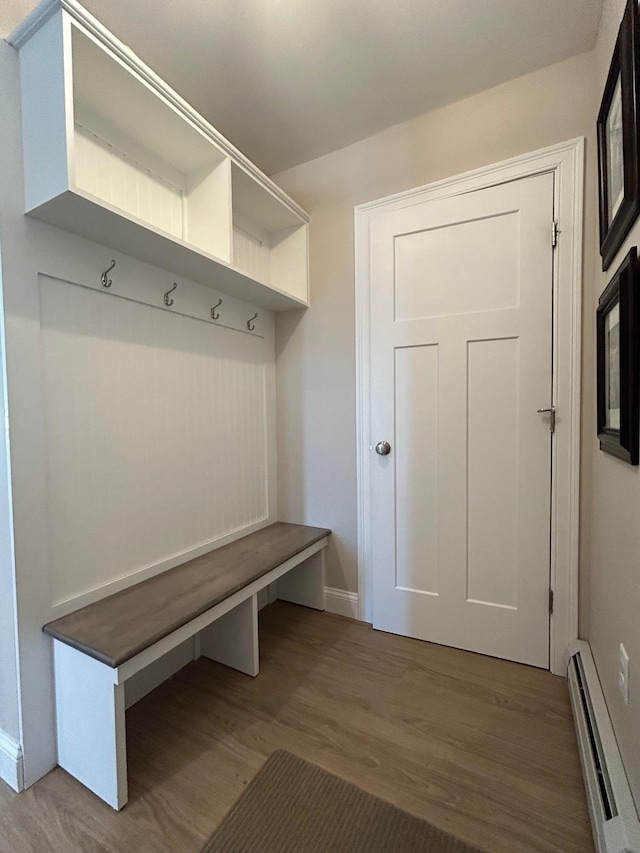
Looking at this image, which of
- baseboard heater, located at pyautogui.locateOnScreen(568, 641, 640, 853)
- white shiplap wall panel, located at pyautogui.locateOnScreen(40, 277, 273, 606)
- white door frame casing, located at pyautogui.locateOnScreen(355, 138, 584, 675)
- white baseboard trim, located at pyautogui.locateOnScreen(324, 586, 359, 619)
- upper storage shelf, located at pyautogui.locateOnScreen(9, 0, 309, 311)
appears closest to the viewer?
baseboard heater, located at pyautogui.locateOnScreen(568, 641, 640, 853)

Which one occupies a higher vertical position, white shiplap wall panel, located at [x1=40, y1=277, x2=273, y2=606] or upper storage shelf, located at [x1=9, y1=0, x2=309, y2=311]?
upper storage shelf, located at [x1=9, y1=0, x2=309, y2=311]

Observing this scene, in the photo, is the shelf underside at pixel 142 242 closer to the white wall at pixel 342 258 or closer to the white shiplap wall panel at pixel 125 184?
the white shiplap wall panel at pixel 125 184

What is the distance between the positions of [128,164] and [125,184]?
0.08 m

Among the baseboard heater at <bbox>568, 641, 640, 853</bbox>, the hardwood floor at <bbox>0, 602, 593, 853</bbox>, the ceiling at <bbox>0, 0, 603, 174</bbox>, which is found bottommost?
the hardwood floor at <bbox>0, 602, 593, 853</bbox>

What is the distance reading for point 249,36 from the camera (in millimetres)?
1463

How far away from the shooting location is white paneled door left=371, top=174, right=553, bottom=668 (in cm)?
166

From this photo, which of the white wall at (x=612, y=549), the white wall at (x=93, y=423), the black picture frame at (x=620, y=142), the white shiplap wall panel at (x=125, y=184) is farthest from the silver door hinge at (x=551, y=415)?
the white shiplap wall panel at (x=125, y=184)

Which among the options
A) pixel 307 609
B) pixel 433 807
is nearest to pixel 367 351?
pixel 307 609

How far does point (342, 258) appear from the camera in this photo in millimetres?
2107

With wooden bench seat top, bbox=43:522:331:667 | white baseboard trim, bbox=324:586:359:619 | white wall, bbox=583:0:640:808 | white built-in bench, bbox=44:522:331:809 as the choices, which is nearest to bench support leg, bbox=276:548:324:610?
white baseboard trim, bbox=324:586:359:619

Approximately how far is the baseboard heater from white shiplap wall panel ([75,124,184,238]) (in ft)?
7.36

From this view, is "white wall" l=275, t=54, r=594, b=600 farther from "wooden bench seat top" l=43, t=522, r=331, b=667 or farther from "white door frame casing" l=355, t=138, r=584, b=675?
"wooden bench seat top" l=43, t=522, r=331, b=667

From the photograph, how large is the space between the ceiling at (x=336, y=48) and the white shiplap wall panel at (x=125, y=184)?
13.3 inches

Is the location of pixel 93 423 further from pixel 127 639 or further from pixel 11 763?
pixel 11 763
